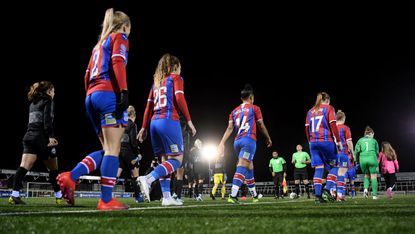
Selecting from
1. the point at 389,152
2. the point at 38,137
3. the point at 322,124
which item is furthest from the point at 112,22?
the point at 389,152

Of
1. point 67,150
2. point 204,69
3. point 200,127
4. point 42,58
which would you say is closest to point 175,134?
point 42,58

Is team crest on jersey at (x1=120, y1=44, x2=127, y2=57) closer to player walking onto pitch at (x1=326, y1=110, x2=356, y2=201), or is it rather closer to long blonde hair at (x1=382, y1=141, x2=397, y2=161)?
player walking onto pitch at (x1=326, y1=110, x2=356, y2=201)

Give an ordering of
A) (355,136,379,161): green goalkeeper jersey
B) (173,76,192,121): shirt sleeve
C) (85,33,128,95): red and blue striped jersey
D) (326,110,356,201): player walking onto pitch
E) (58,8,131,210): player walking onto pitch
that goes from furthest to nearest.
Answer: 1. (355,136,379,161): green goalkeeper jersey
2. (326,110,356,201): player walking onto pitch
3. (173,76,192,121): shirt sleeve
4. (85,33,128,95): red and blue striped jersey
5. (58,8,131,210): player walking onto pitch

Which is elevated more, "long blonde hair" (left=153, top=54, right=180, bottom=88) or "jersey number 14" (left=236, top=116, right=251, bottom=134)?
"long blonde hair" (left=153, top=54, right=180, bottom=88)

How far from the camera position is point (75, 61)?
30.5 metres

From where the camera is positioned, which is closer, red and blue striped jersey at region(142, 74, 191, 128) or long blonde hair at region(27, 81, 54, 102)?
red and blue striped jersey at region(142, 74, 191, 128)

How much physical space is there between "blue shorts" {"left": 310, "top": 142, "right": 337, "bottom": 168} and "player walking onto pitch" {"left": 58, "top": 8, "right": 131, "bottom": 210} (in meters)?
5.18

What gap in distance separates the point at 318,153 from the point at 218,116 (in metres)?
41.9

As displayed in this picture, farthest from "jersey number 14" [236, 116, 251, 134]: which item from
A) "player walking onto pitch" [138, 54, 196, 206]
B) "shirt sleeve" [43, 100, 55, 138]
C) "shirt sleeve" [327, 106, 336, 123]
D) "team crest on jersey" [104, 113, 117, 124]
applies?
"team crest on jersey" [104, 113, 117, 124]

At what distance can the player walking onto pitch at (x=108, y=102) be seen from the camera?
4449 mm

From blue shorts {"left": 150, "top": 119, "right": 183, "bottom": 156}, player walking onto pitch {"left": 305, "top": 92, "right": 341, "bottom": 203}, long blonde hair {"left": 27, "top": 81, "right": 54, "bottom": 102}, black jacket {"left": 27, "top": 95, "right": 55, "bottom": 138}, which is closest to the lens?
blue shorts {"left": 150, "top": 119, "right": 183, "bottom": 156}

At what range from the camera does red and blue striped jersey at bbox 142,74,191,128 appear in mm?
6117

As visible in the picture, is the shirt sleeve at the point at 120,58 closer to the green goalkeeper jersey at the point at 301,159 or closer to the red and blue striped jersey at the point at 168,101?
the red and blue striped jersey at the point at 168,101

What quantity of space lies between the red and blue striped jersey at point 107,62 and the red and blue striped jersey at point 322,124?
17.2 ft
